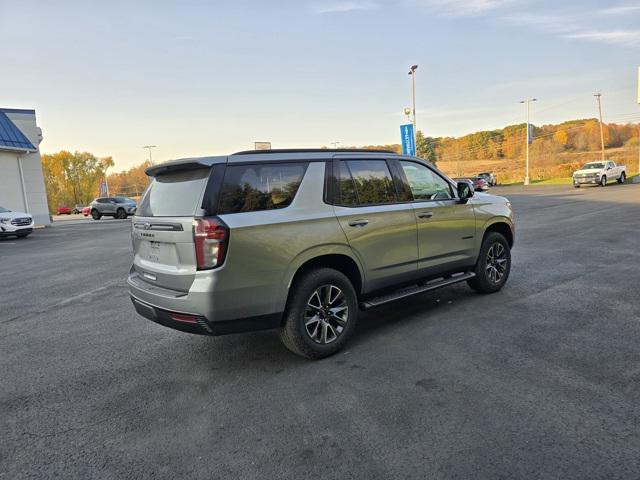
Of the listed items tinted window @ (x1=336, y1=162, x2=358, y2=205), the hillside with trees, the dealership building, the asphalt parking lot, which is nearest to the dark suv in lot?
the dealership building

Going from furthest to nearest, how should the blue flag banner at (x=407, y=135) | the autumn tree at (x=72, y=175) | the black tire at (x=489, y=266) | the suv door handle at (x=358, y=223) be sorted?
the autumn tree at (x=72, y=175) < the blue flag banner at (x=407, y=135) < the black tire at (x=489, y=266) < the suv door handle at (x=358, y=223)

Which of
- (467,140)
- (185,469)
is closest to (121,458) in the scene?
(185,469)

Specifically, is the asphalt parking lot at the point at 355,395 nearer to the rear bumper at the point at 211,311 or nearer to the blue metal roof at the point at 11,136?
the rear bumper at the point at 211,311

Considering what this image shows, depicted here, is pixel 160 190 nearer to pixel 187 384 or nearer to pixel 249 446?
pixel 187 384

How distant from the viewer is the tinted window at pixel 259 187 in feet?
12.0

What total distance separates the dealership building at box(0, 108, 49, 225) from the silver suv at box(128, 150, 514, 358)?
2510 centimetres

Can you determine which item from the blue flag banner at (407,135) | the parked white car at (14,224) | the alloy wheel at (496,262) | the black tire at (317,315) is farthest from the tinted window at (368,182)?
the blue flag banner at (407,135)

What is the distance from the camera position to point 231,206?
11.9 ft

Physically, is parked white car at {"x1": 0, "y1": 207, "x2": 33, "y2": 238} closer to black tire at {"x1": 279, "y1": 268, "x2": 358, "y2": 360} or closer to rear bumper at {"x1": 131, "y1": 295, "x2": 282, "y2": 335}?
rear bumper at {"x1": 131, "y1": 295, "x2": 282, "y2": 335}

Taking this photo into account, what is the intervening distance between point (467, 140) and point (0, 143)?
10721 cm

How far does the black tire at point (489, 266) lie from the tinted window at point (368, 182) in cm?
176

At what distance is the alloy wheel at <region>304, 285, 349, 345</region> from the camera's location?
4012mm

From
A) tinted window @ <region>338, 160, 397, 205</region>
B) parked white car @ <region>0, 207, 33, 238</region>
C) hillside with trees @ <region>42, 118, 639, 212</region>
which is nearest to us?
tinted window @ <region>338, 160, 397, 205</region>

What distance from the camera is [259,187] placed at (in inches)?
150
